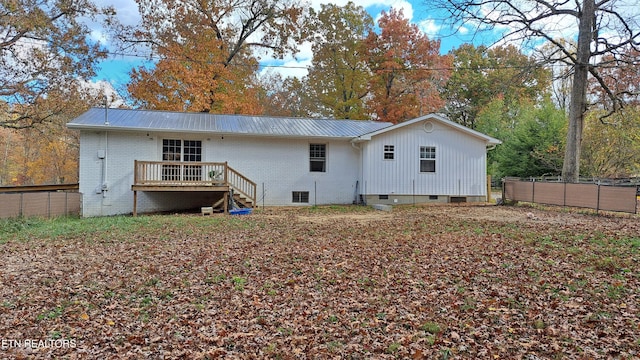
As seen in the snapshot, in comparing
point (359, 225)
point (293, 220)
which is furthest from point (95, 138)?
point (359, 225)

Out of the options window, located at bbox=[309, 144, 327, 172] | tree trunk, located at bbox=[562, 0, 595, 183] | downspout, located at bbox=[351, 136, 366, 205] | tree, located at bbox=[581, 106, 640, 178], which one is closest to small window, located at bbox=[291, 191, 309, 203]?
window, located at bbox=[309, 144, 327, 172]

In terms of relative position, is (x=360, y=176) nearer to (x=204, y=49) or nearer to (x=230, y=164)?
(x=230, y=164)

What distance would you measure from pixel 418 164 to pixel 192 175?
31.0 ft

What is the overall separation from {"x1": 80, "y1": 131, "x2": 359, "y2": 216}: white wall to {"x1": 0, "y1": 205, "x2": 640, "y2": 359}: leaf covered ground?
515cm

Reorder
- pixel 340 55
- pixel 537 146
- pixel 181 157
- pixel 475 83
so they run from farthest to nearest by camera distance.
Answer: pixel 475 83
pixel 340 55
pixel 537 146
pixel 181 157

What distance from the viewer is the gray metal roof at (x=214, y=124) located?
13672 mm

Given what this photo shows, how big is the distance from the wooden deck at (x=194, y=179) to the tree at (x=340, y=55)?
14362 millimetres

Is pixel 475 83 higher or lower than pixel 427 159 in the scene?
higher

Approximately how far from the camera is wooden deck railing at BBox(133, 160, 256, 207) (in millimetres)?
13047

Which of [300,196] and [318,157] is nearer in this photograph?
[300,196]

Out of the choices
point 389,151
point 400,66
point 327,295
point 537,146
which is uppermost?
point 400,66

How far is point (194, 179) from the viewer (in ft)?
47.2

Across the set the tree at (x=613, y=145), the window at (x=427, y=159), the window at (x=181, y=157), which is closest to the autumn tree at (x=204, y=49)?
the window at (x=181, y=157)

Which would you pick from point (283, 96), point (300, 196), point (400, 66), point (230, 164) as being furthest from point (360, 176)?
point (283, 96)
